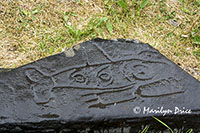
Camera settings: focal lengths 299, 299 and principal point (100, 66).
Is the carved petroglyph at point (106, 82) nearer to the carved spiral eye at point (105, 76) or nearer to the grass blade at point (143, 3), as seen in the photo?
the carved spiral eye at point (105, 76)

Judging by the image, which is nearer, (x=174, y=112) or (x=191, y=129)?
(x=174, y=112)

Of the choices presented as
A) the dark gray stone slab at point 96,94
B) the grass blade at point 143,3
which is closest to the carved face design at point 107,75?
the dark gray stone slab at point 96,94

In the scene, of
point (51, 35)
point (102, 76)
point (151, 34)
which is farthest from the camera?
point (151, 34)

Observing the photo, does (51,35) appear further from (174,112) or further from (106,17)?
(174,112)

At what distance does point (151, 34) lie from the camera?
11.3ft

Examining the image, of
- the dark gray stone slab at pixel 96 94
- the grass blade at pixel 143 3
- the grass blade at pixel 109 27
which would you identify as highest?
the grass blade at pixel 143 3

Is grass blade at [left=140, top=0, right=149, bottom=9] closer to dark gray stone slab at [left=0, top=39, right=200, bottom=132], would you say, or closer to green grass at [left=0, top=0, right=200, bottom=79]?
green grass at [left=0, top=0, right=200, bottom=79]

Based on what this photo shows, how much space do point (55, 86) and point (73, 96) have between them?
17 cm

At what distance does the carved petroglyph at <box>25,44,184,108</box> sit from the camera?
228 centimetres

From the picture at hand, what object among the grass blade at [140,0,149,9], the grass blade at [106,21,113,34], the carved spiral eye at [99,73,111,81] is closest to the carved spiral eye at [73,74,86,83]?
the carved spiral eye at [99,73,111,81]

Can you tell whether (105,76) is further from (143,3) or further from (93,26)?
(143,3)

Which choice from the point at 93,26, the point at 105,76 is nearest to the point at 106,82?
the point at 105,76

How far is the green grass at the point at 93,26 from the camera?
314 centimetres

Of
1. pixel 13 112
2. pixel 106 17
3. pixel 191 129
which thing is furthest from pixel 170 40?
pixel 13 112
